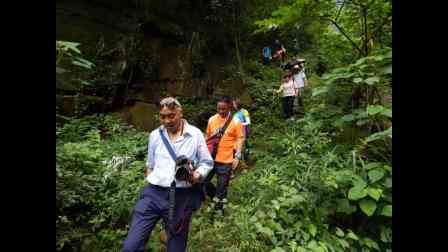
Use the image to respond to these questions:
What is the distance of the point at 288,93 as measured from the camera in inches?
419

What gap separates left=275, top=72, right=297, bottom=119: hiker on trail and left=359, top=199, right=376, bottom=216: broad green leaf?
6583 mm

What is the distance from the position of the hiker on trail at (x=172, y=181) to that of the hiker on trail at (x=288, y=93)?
7422mm

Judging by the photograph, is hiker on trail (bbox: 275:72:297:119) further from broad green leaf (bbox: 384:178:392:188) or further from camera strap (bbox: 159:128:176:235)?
camera strap (bbox: 159:128:176:235)

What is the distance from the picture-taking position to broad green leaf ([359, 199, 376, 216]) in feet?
13.6

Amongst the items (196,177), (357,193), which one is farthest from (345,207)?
(196,177)

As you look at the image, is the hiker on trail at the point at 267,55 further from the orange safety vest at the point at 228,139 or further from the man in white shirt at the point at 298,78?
the orange safety vest at the point at 228,139

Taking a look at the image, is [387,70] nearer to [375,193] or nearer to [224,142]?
[375,193]

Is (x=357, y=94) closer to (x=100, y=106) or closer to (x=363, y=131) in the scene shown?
(x=363, y=131)

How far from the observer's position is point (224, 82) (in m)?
13.9

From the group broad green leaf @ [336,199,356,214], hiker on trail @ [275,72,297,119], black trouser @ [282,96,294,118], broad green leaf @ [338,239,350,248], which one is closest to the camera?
broad green leaf @ [338,239,350,248]

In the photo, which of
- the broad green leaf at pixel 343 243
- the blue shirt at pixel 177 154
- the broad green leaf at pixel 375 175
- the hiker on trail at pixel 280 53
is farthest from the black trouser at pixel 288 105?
the blue shirt at pixel 177 154

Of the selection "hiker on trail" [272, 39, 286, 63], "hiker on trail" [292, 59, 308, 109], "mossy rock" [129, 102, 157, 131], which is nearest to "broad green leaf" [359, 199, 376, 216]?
"hiker on trail" [292, 59, 308, 109]

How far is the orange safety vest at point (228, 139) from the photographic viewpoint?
5.32 metres
